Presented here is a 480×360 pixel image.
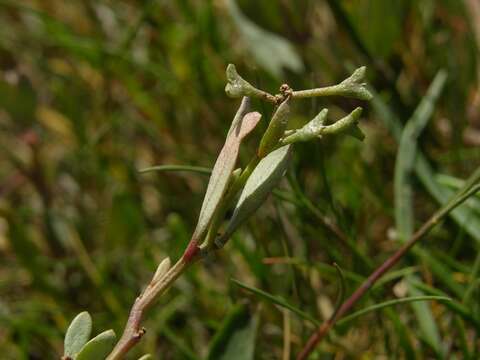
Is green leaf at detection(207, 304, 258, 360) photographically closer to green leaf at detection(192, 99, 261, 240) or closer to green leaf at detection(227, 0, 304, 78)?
green leaf at detection(192, 99, 261, 240)

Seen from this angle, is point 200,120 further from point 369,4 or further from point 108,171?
point 369,4

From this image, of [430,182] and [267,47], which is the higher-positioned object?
[267,47]

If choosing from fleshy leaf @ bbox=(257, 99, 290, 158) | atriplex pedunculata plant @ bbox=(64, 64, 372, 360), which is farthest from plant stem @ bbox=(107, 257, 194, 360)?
fleshy leaf @ bbox=(257, 99, 290, 158)

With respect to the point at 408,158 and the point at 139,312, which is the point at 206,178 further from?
the point at 139,312

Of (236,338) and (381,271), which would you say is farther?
(236,338)

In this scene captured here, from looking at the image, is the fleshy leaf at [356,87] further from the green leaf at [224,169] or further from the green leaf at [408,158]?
the green leaf at [408,158]

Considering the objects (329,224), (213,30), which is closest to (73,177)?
(213,30)

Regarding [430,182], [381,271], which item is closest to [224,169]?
[381,271]
